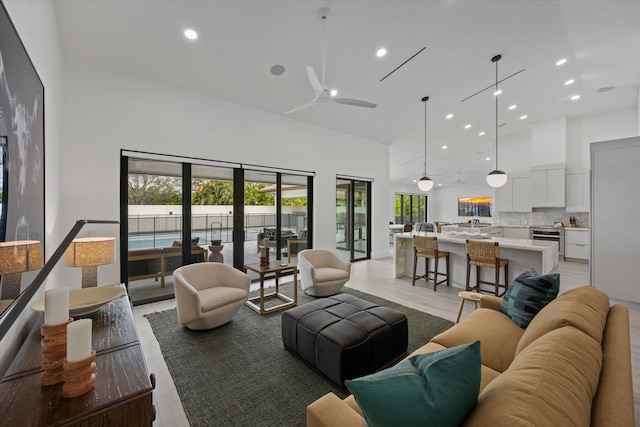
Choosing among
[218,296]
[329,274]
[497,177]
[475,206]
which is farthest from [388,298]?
[475,206]

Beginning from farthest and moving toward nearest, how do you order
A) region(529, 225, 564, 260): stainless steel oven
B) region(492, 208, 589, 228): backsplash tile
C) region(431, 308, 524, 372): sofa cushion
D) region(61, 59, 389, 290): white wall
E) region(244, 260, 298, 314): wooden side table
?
region(492, 208, 589, 228): backsplash tile
region(529, 225, 564, 260): stainless steel oven
region(244, 260, 298, 314): wooden side table
region(61, 59, 389, 290): white wall
region(431, 308, 524, 372): sofa cushion

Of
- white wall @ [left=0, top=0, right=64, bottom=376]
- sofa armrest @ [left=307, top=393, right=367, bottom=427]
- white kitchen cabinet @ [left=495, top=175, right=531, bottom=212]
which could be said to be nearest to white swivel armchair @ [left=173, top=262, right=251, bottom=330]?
white wall @ [left=0, top=0, right=64, bottom=376]

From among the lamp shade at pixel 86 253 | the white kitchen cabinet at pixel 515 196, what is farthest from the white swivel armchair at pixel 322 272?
the white kitchen cabinet at pixel 515 196

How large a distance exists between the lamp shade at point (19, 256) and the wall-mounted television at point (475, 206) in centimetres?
1431

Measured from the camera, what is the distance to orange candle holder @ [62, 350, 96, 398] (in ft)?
3.25

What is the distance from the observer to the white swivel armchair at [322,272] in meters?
4.01

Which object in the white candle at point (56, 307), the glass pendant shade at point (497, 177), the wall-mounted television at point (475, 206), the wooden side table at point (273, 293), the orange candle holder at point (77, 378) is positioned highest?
the glass pendant shade at point (497, 177)

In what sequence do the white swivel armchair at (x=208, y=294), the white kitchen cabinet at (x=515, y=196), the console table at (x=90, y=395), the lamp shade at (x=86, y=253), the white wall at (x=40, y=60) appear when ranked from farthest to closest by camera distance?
the white kitchen cabinet at (x=515, y=196) < the white swivel armchair at (x=208, y=294) < the lamp shade at (x=86, y=253) < the white wall at (x=40, y=60) < the console table at (x=90, y=395)

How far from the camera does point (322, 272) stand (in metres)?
4.16

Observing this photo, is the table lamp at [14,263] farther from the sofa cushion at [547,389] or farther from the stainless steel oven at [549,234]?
the stainless steel oven at [549,234]

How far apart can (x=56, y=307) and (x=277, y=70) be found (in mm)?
3930

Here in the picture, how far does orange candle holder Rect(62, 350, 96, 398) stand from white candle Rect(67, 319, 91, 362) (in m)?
0.02

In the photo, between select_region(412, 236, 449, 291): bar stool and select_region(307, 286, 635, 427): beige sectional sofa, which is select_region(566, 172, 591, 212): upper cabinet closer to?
select_region(412, 236, 449, 291): bar stool

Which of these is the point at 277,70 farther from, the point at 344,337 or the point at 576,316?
the point at 576,316
